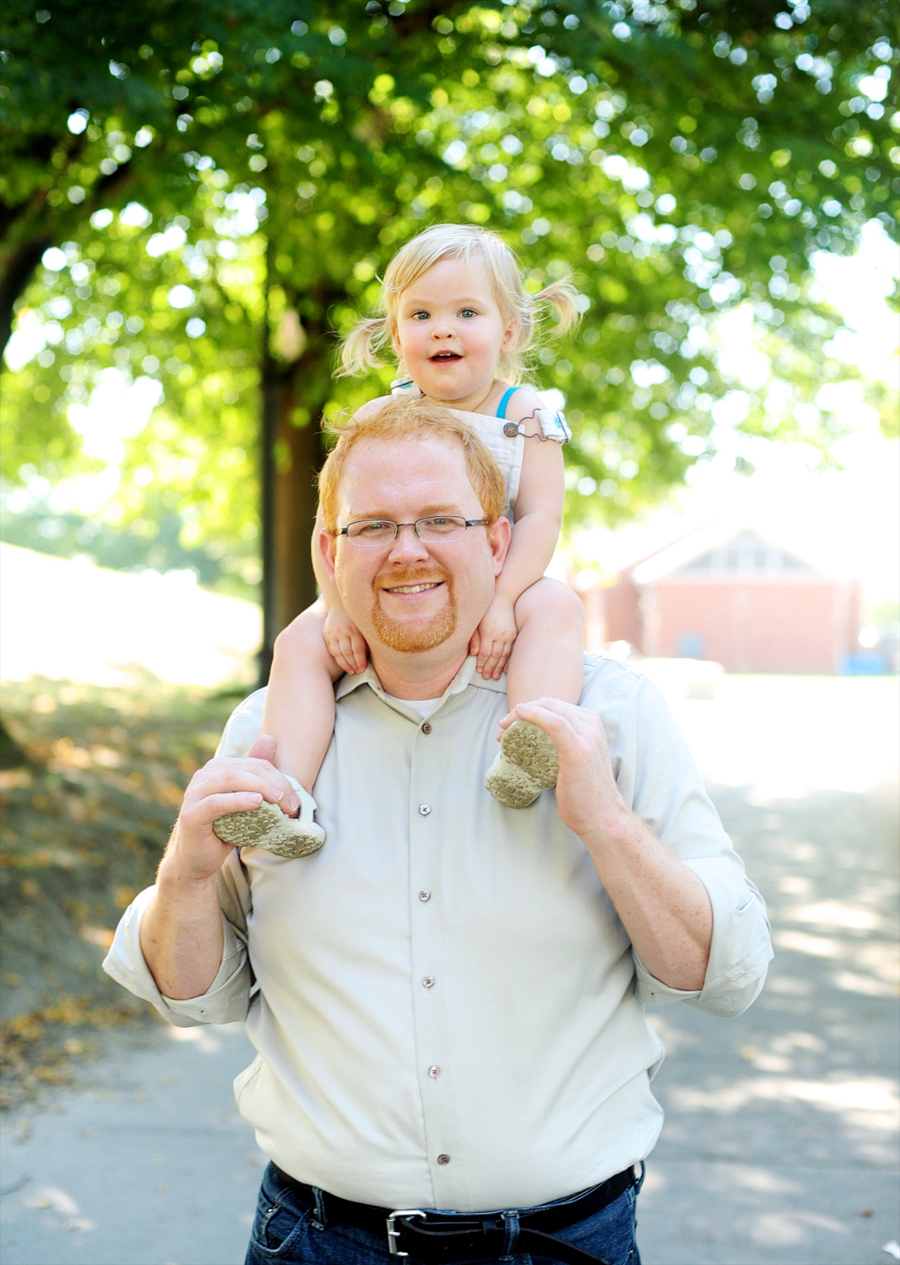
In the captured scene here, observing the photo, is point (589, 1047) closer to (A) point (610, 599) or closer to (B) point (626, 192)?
(B) point (626, 192)

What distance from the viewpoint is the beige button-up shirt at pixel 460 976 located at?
189 centimetres

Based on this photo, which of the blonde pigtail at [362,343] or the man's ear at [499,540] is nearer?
the man's ear at [499,540]

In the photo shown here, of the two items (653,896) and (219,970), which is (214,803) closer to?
(219,970)

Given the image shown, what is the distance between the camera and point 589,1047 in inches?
76.7

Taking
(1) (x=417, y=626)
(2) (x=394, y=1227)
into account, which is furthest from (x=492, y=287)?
(2) (x=394, y=1227)

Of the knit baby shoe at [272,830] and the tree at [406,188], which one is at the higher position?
the tree at [406,188]

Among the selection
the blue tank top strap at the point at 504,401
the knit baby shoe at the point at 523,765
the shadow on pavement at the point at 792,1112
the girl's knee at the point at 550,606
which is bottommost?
the shadow on pavement at the point at 792,1112

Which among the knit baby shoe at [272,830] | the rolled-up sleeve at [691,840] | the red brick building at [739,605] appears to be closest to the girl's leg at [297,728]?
the knit baby shoe at [272,830]

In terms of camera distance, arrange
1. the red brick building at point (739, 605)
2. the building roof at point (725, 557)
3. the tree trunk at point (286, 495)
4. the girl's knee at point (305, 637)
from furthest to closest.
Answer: the building roof at point (725, 557), the red brick building at point (739, 605), the tree trunk at point (286, 495), the girl's knee at point (305, 637)

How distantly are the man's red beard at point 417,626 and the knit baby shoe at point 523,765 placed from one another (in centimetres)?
24

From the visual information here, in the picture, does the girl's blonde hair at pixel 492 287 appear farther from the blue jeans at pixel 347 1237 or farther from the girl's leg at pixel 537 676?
the blue jeans at pixel 347 1237

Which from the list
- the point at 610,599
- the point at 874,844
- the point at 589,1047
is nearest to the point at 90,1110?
the point at 589,1047

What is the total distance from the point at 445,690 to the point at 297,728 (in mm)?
261

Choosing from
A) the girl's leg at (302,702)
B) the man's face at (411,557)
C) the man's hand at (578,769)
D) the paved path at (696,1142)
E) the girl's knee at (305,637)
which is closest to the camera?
the man's hand at (578,769)
